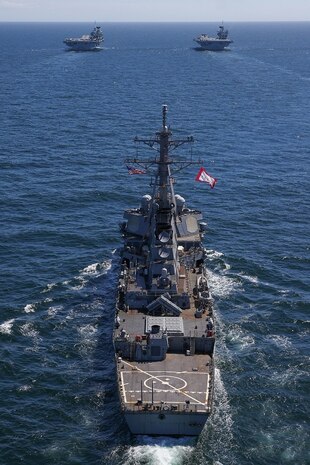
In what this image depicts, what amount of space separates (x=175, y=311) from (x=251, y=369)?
9446mm

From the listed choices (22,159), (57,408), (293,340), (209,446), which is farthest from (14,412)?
(22,159)

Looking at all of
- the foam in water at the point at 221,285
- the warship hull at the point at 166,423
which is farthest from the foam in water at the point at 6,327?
the foam in water at the point at 221,285

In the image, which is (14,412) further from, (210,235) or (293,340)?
(210,235)

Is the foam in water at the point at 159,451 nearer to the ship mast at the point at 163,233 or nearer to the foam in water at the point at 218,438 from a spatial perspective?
the foam in water at the point at 218,438

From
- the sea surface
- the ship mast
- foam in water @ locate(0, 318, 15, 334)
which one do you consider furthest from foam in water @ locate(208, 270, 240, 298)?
foam in water @ locate(0, 318, 15, 334)

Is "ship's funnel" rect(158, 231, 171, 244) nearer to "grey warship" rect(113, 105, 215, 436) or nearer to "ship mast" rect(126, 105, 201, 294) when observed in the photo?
"ship mast" rect(126, 105, 201, 294)

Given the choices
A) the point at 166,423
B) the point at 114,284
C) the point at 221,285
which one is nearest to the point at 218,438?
the point at 166,423

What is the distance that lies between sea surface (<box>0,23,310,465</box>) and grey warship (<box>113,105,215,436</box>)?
2958mm

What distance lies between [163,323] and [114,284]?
1991 cm

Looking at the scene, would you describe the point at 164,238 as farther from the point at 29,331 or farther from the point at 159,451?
the point at 159,451

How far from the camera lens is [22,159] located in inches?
4970

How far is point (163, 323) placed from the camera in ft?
206

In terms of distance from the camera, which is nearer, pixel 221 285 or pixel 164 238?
pixel 164 238

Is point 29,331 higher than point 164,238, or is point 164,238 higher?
point 164,238
